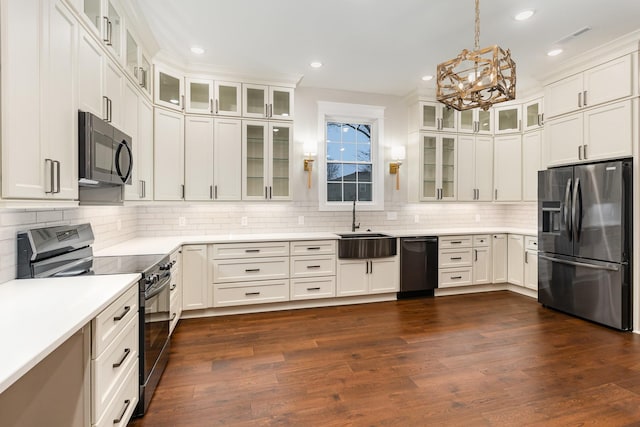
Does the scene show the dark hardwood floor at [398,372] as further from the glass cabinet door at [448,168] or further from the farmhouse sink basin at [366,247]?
the glass cabinet door at [448,168]

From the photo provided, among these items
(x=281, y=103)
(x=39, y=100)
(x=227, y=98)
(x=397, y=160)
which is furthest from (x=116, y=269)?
(x=397, y=160)

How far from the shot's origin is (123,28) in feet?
8.50

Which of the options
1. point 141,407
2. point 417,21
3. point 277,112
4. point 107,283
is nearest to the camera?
point 107,283

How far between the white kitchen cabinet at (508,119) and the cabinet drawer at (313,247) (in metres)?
3.17

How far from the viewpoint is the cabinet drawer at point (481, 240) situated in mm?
4738

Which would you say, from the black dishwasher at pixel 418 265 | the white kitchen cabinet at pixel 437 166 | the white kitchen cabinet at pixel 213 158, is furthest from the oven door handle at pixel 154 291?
the white kitchen cabinet at pixel 437 166

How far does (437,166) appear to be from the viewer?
486 cm

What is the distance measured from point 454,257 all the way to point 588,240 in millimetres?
1514

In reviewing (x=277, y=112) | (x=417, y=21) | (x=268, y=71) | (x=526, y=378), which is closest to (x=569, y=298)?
(x=526, y=378)

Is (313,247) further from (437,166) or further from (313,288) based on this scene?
(437,166)

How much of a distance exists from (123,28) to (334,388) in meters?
3.15

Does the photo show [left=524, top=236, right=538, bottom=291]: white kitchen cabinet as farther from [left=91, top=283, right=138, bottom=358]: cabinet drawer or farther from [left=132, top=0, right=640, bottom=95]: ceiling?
[left=91, top=283, right=138, bottom=358]: cabinet drawer

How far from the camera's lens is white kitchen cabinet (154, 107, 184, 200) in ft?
11.7

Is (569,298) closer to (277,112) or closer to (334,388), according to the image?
(334,388)
